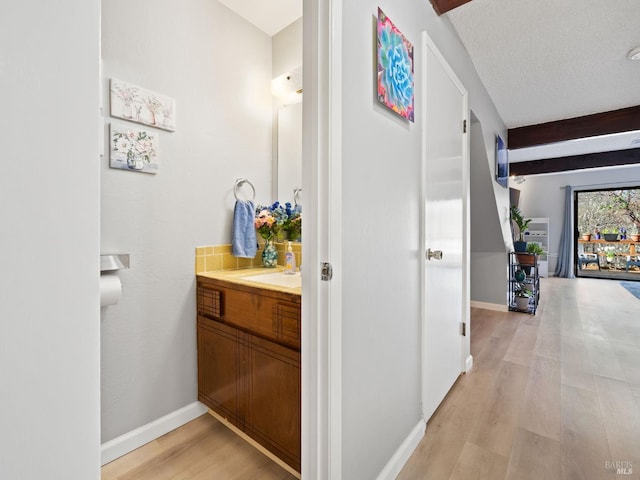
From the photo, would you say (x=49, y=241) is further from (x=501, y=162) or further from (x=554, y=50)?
(x=501, y=162)

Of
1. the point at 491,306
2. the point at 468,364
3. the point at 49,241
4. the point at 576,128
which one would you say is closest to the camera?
the point at 49,241

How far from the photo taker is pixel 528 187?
7270 millimetres

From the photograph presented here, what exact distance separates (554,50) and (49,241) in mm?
3235

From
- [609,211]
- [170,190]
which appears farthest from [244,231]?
[609,211]

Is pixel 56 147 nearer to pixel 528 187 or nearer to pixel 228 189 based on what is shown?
pixel 228 189

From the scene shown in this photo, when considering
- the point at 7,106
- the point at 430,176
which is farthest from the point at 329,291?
the point at 430,176

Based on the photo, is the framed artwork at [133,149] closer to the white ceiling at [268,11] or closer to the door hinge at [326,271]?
the white ceiling at [268,11]

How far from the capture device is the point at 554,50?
2336 mm

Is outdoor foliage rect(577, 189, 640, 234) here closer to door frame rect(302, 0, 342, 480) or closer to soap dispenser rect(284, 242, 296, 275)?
soap dispenser rect(284, 242, 296, 275)

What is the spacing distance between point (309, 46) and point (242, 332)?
1209 mm

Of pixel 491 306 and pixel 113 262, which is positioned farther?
pixel 491 306

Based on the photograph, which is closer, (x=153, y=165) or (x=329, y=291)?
(x=329, y=291)

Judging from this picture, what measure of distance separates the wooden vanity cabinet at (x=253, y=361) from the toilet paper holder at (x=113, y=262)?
15.8 inches

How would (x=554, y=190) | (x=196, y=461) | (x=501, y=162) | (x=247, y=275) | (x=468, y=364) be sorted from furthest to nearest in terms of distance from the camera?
(x=554, y=190)
(x=501, y=162)
(x=468, y=364)
(x=247, y=275)
(x=196, y=461)
